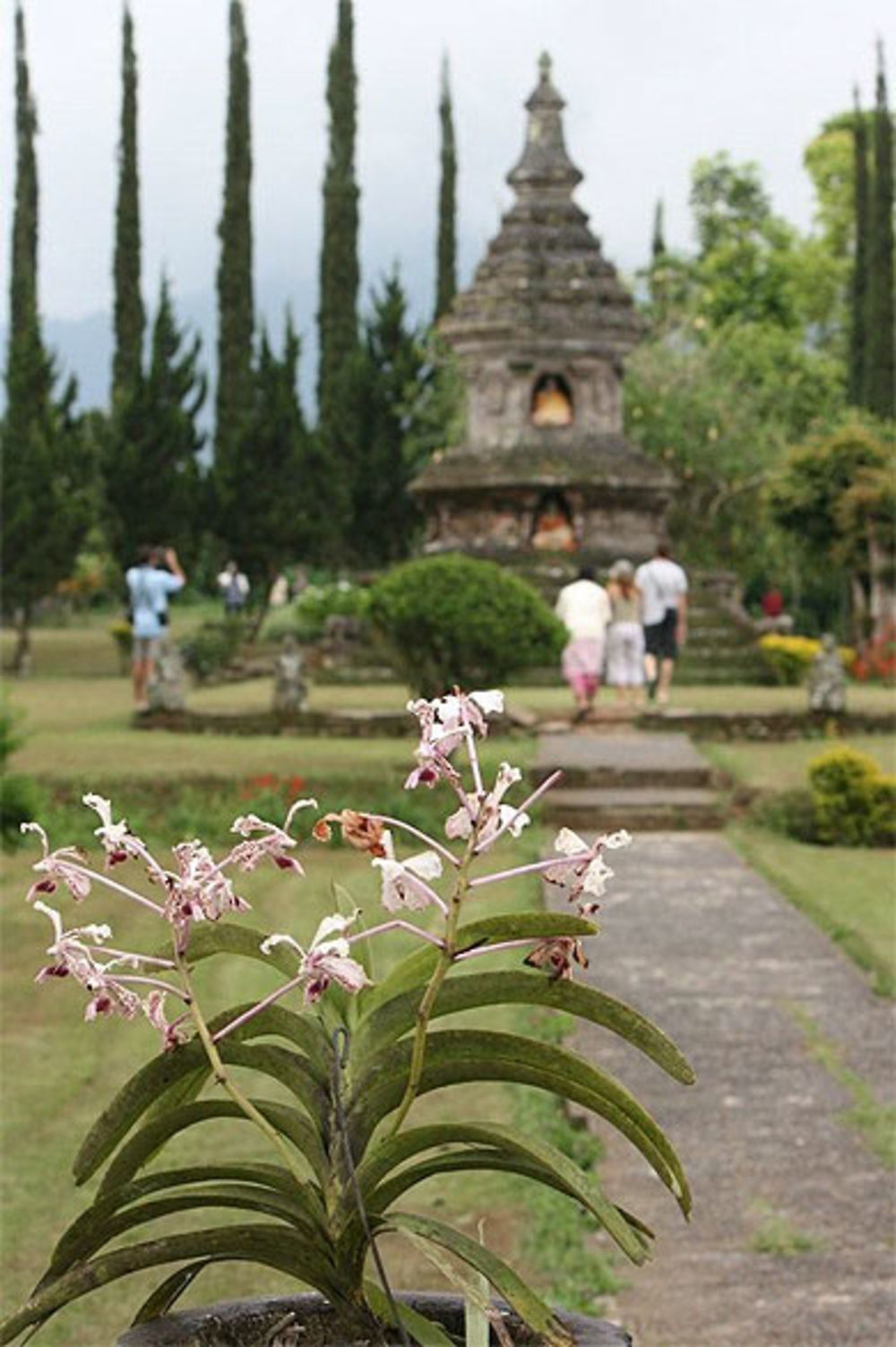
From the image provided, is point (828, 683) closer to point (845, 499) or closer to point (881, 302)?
point (845, 499)

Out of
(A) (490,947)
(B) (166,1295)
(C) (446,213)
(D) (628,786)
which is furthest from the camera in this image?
(C) (446,213)

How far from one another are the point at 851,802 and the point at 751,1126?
8.83 meters

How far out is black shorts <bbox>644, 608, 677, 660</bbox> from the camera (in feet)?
76.5

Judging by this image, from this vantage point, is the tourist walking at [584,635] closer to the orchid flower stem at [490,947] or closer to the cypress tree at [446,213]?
the orchid flower stem at [490,947]

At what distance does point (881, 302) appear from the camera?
147 ft

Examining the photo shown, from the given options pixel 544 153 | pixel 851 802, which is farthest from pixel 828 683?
pixel 544 153

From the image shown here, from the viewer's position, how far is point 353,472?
41.7 meters

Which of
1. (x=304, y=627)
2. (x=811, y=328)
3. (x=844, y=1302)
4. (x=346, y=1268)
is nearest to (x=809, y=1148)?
(x=844, y=1302)

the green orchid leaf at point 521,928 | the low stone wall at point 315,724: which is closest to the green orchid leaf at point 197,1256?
the green orchid leaf at point 521,928

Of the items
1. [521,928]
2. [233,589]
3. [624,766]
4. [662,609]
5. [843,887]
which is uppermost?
[233,589]

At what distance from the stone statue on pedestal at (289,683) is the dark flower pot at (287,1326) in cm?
1845

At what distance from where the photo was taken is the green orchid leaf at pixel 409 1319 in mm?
2971

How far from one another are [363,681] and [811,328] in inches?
1503

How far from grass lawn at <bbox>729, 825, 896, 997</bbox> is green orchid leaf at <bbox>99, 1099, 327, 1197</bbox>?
261 inches
